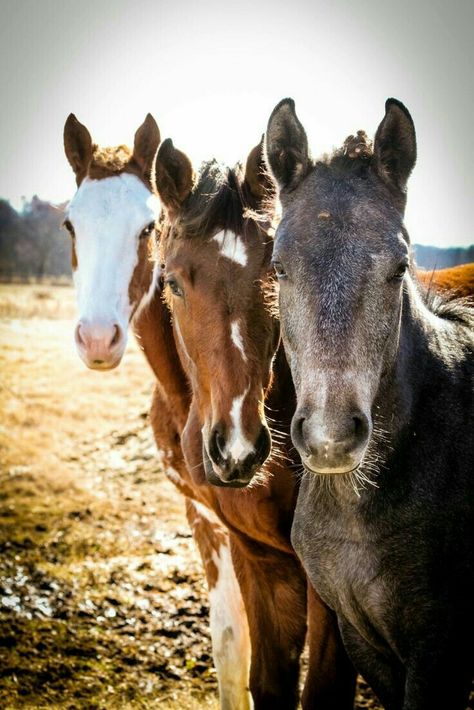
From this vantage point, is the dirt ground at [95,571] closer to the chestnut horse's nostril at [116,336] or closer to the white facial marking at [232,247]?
the chestnut horse's nostril at [116,336]

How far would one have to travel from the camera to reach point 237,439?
9.36 feet

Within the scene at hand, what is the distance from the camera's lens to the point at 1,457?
9297 mm

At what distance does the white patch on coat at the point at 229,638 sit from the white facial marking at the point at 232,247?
2.17 metres

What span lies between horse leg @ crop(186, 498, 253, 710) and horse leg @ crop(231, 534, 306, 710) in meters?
0.48

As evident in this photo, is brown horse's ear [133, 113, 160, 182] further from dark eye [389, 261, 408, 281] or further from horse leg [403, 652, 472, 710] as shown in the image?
horse leg [403, 652, 472, 710]

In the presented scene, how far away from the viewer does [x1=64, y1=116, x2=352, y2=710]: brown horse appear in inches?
134

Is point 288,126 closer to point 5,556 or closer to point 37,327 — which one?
point 5,556

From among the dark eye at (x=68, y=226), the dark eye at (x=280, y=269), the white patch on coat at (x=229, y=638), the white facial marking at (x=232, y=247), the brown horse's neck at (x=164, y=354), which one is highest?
the dark eye at (x=68, y=226)

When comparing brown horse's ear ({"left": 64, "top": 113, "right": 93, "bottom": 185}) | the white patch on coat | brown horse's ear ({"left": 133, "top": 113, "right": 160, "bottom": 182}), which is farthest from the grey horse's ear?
the white patch on coat

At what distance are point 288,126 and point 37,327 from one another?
1945cm

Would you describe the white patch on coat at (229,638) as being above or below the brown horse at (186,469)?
below

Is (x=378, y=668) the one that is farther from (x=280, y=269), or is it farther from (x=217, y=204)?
(x=217, y=204)

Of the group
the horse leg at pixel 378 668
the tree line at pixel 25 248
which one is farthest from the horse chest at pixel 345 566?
the tree line at pixel 25 248

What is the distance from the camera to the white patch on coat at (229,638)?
13.8ft
